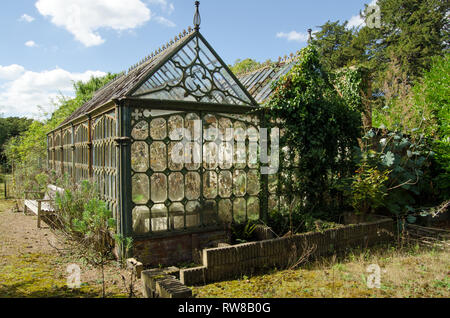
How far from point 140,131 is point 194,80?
1.47m

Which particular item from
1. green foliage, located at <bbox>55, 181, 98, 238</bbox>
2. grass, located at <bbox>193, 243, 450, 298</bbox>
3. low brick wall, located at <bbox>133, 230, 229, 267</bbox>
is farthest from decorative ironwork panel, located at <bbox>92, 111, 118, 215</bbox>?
grass, located at <bbox>193, 243, 450, 298</bbox>

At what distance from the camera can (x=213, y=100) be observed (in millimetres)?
6324

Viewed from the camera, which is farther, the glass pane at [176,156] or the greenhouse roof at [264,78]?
the greenhouse roof at [264,78]

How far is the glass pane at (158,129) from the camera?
5.74 metres

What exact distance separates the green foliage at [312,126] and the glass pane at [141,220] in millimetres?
3017

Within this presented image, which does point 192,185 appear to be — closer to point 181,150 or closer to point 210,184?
point 210,184

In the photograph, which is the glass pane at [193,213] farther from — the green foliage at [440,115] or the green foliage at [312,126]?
the green foliage at [440,115]

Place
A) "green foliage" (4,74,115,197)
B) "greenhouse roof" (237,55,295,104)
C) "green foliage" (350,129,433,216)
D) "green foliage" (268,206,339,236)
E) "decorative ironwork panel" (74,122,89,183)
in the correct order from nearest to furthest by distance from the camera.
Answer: "green foliage" (268,206,339,236), "green foliage" (350,129,433,216), "decorative ironwork panel" (74,122,89,183), "greenhouse roof" (237,55,295,104), "green foliage" (4,74,115,197)

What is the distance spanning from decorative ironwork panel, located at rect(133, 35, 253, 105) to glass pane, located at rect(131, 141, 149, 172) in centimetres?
87

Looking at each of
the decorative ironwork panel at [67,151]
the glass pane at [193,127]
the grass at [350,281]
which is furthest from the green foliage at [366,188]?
the decorative ironwork panel at [67,151]

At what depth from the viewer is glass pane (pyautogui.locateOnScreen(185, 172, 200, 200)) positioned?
5.99 metres

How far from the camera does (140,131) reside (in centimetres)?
562

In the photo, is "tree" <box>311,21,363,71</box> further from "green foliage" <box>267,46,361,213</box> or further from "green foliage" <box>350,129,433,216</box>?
"green foliage" <box>267,46,361,213</box>

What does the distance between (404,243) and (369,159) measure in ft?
6.33
